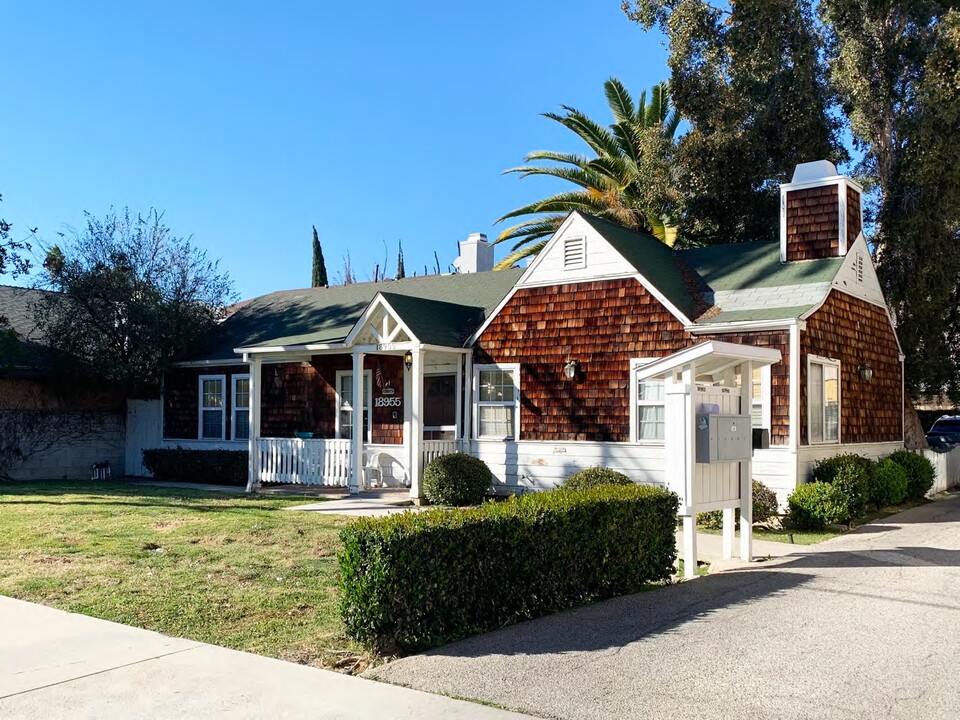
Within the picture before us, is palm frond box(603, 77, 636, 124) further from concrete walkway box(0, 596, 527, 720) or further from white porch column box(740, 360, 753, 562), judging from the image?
concrete walkway box(0, 596, 527, 720)

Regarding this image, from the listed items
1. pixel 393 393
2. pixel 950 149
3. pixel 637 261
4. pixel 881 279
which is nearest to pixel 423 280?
Result: pixel 393 393

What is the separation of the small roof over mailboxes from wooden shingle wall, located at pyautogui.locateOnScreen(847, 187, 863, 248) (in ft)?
23.3

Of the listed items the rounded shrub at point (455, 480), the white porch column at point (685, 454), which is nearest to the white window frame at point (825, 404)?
the rounded shrub at point (455, 480)

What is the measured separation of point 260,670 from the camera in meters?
6.07

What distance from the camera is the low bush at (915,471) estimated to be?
1744cm

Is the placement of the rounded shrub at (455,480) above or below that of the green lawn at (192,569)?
above

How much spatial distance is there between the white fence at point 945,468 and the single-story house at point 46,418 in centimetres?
1916

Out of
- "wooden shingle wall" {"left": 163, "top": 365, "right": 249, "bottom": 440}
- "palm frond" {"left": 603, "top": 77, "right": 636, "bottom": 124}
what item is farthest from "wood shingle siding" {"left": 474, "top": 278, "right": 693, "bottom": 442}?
"palm frond" {"left": 603, "top": 77, "right": 636, "bottom": 124}

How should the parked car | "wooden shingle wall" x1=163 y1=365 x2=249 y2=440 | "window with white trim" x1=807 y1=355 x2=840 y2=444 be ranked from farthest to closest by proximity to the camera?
the parked car → "wooden shingle wall" x1=163 y1=365 x2=249 y2=440 → "window with white trim" x1=807 y1=355 x2=840 y2=444

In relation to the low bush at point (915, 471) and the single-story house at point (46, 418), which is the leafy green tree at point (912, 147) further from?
the single-story house at point (46, 418)

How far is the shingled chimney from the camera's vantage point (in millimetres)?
16609

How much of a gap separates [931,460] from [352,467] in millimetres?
12301

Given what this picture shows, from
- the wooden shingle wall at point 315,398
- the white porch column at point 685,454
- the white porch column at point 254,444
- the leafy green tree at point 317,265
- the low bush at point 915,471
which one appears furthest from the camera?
the leafy green tree at point 317,265

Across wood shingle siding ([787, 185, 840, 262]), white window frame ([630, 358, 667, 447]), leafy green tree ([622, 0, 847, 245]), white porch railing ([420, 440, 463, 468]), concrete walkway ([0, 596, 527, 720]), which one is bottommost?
concrete walkway ([0, 596, 527, 720])
